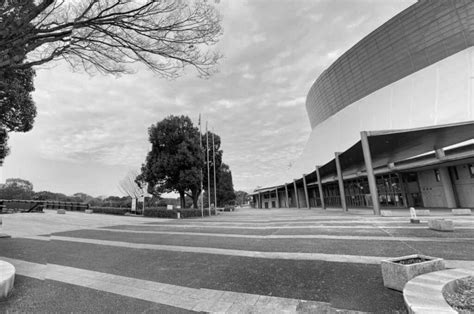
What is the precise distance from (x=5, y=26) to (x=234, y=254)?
6.74 meters

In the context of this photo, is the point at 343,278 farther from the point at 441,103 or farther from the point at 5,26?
the point at 441,103

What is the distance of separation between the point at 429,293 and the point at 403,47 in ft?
103

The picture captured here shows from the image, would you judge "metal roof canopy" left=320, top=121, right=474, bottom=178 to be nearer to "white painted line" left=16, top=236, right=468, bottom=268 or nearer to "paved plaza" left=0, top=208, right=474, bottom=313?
"paved plaza" left=0, top=208, right=474, bottom=313

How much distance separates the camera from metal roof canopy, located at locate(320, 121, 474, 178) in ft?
44.8

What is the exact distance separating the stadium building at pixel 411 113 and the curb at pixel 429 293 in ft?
43.4

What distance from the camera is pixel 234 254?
6145 mm

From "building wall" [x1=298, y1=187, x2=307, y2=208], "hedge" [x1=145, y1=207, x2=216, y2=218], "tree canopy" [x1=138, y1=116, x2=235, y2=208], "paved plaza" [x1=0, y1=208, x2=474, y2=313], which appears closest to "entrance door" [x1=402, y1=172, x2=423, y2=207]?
"paved plaza" [x1=0, y1=208, x2=474, y2=313]

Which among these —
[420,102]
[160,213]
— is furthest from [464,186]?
[160,213]

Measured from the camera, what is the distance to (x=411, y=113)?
22.5 meters

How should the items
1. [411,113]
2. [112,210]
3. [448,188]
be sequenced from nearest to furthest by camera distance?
[448,188] < [411,113] < [112,210]

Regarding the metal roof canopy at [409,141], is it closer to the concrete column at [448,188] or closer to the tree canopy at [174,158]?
the concrete column at [448,188]

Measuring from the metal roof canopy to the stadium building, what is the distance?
0.21ft

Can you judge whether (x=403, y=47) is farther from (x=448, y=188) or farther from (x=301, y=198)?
(x=301, y=198)

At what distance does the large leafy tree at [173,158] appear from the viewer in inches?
931
